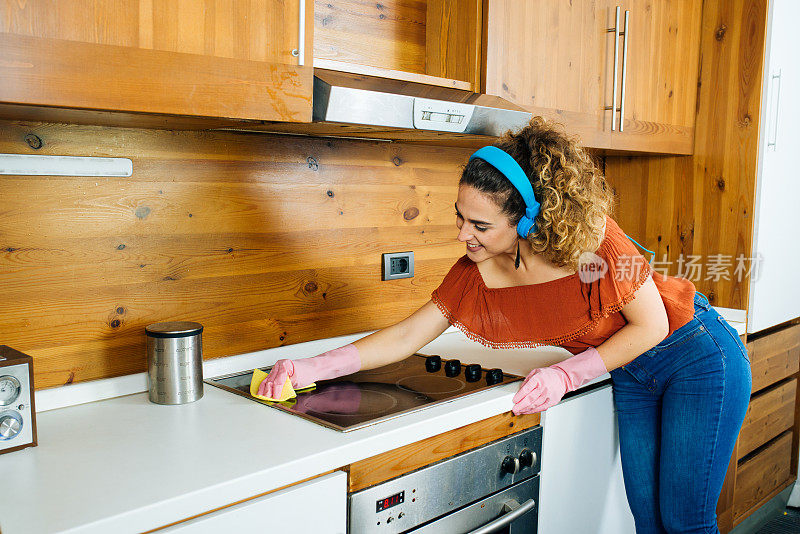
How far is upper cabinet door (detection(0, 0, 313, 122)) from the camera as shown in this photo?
37.7 inches

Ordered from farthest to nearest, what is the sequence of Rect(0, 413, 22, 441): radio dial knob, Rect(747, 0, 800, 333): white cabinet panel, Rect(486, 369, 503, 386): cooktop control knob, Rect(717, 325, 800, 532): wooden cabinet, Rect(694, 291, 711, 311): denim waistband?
Rect(717, 325, 800, 532): wooden cabinet → Rect(747, 0, 800, 333): white cabinet panel → Rect(694, 291, 711, 311): denim waistband → Rect(486, 369, 503, 386): cooktop control knob → Rect(0, 413, 22, 441): radio dial knob

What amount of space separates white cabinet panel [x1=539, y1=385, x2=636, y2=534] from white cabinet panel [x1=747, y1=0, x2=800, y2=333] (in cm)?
90

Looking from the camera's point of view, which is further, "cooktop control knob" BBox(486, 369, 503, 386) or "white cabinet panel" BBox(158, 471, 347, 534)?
"cooktop control knob" BBox(486, 369, 503, 386)

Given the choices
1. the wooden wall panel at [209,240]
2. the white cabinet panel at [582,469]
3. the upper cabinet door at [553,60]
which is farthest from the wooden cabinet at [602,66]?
the white cabinet panel at [582,469]

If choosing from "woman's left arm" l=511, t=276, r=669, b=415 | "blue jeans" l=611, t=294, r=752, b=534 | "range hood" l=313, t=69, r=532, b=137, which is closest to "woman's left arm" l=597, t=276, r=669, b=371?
"woman's left arm" l=511, t=276, r=669, b=415

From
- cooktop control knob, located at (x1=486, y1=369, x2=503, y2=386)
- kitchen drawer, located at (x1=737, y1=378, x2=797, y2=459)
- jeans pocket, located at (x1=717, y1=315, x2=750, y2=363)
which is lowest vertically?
kitchen drawer, located at (x1=737, y1=378, x2=797, y2=459)

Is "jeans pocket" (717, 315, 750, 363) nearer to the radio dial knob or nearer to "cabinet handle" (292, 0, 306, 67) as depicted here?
"cabinet handle" (292, 0, 306, 67)

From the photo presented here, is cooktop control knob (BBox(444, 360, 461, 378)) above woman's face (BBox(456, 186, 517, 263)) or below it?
below

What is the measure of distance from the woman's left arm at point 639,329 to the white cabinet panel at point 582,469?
0.54 feet

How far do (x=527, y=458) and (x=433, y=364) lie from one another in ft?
1.10

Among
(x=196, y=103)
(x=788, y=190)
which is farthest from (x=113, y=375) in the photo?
(x=788, y=190)

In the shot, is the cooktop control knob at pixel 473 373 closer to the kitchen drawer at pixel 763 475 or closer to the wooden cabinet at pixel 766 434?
the wooden cabinet at pixel 766 434

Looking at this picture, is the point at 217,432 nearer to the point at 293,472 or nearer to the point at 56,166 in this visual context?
the point at 293,472

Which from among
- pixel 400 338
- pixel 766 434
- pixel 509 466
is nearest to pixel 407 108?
pixel 400 338
